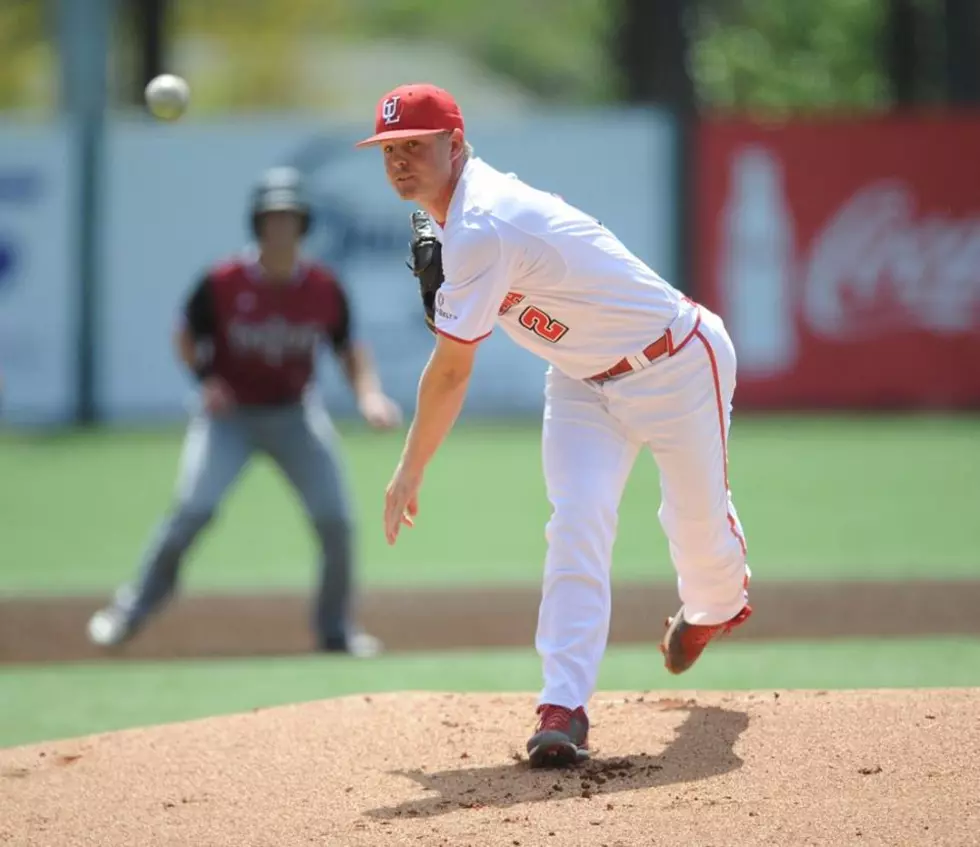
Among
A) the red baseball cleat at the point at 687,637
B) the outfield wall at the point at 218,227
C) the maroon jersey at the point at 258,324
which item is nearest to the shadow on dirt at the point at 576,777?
the red baseball cleat at the point at 687,637

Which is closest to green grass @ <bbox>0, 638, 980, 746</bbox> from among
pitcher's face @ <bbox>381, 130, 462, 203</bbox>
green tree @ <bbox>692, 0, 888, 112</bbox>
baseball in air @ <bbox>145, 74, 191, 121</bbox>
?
baseball in air @ <bbox>145, 74, 191, 121</bbox>

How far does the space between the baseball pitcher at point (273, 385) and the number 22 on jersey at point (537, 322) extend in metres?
3.11

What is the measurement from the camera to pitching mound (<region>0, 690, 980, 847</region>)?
4496 millimetres

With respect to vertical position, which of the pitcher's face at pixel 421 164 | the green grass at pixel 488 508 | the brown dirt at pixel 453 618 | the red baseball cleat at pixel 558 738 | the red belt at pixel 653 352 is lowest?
the green grass at pixel 488 508

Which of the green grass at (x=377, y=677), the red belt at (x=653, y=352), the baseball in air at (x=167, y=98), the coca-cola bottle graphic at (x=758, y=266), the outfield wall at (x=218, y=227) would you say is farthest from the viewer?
the coca-cola bottle graphic at (x=758, y=266)

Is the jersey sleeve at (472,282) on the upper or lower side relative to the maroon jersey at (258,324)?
upper

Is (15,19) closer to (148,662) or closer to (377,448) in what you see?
(377,448)

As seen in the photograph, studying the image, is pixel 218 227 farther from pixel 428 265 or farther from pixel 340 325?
pixel 428 265

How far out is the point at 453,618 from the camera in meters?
9.20

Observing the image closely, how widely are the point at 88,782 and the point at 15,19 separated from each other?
50362 mm

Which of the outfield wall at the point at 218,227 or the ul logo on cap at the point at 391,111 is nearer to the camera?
the ul logo on cap at the point at 391,111

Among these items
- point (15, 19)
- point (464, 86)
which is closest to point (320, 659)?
point (15, 19)

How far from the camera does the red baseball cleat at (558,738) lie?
16.4 feet

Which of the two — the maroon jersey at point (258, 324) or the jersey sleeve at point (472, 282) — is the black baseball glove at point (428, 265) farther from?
the maroon jersey at point (258, 324)
